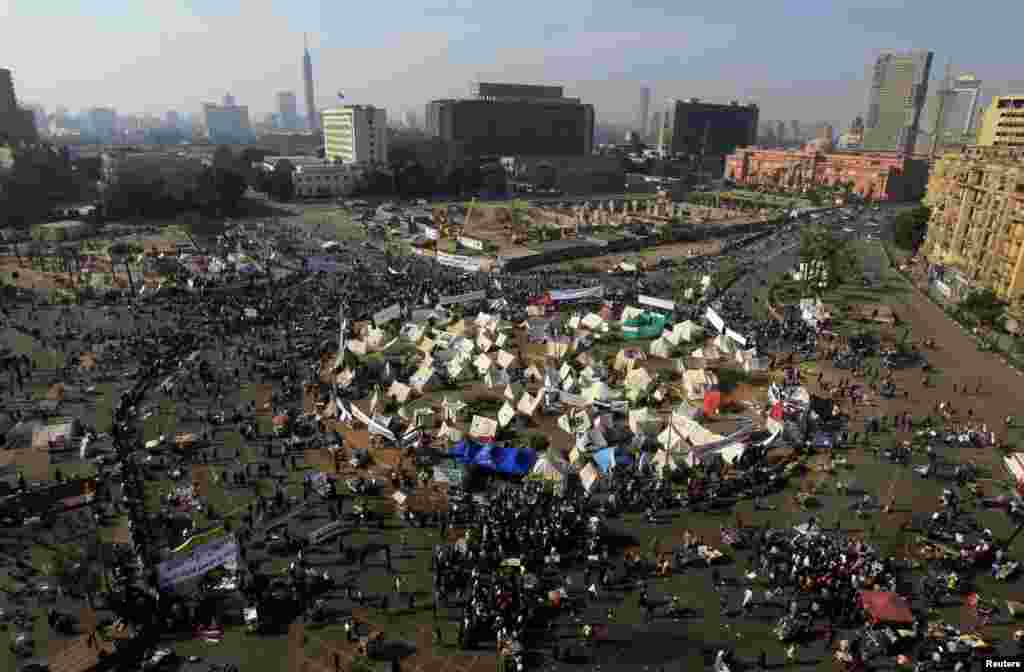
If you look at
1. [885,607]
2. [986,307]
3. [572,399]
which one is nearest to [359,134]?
[572,399]

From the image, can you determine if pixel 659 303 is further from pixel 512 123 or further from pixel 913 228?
pixel 512 123

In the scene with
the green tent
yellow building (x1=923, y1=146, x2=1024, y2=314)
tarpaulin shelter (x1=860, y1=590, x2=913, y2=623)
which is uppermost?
yellow building (x1=923, y1=146, x2=1024, y2=314)

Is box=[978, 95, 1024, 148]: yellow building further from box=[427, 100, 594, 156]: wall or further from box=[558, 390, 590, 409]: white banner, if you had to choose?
box=[558, 390, 590, 409]: white banner

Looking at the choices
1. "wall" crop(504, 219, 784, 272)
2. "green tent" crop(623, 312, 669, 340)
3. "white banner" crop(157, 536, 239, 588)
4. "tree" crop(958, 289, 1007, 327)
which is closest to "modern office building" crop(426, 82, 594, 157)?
"wall" crop(504, 219, 784, 272)

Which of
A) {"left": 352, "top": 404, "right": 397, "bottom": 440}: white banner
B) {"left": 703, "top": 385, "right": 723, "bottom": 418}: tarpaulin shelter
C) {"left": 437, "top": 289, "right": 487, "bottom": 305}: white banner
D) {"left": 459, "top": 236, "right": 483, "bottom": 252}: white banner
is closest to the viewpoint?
{"left": 352, "top": 404, "right": 397, "bottom": 440}: white banner

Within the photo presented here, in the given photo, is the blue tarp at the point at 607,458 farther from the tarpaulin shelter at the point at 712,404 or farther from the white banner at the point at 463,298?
the white banner at the point at 463,298

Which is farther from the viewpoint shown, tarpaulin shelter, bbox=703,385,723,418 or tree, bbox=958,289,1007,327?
tree, bbox=958,289,1007,327

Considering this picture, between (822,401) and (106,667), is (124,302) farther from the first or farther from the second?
(822,401)
